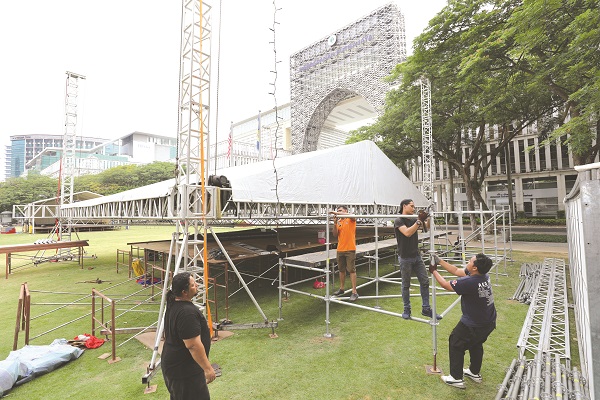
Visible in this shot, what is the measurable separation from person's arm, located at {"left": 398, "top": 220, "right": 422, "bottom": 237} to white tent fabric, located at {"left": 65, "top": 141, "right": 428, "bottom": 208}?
3.21 metres

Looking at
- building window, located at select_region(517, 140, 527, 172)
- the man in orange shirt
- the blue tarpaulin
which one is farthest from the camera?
building window, located at select_region(517, 140, 527, 172)

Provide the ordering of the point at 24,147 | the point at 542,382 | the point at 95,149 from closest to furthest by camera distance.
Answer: the point at 542,382
the point at 95,149
the point at 24,147

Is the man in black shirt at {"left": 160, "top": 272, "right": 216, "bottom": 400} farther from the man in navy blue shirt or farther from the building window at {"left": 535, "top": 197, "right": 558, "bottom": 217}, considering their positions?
the building window at {"left": 535, "top": 197, "right": 558, "bottom": 217}

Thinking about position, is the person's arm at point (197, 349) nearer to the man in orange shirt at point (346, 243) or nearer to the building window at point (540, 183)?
the man in orange shirt at point (346, 243)

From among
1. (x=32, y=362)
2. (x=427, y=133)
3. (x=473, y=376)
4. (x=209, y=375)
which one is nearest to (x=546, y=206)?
(x=427, y=133)

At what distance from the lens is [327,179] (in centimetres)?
927

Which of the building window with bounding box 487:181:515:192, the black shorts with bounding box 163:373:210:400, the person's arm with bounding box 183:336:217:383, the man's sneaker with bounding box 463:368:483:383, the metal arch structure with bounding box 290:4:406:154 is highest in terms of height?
the metal arch structure with bounding box 290:4:406:154

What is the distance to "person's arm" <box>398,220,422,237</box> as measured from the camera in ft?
15.0

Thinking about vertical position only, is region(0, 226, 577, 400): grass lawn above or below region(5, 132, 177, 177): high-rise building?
below

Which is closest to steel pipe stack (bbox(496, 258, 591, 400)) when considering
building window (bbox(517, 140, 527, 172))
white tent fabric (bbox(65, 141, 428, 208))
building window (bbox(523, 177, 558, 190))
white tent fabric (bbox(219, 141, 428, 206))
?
white tent fabric (bbox(219, 141, 428, 206))

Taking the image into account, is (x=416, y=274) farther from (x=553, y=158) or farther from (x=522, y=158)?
(x=522, y=158)

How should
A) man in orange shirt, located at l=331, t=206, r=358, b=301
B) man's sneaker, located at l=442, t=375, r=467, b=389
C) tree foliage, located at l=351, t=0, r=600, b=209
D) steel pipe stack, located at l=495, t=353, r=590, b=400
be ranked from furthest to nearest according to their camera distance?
tree foliage, located at l=351, t=0, r=600, b=209 → man in orange shirt, located at l=331, t=206, r=358, b=301 → man's sneaker, located at l=442, t=375, r=467, b=389 → steel pipe stack, located at l=495, t=353, r=590, b=400

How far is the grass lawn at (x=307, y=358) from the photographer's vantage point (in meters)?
3.97

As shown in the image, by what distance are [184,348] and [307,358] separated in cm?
276
